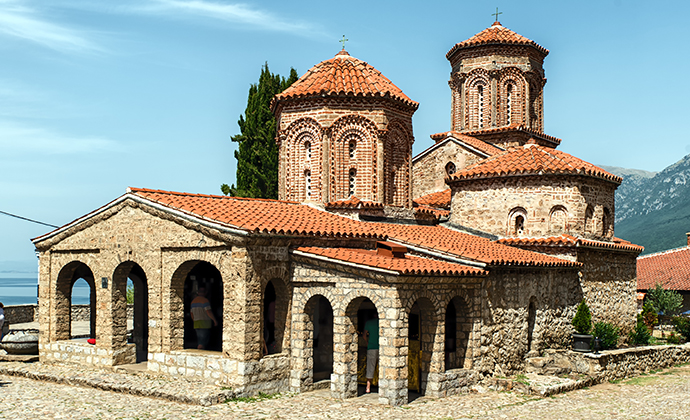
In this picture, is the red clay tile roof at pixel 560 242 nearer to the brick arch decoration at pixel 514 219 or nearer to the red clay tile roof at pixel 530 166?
the brick arch decoration at pixel 514 219

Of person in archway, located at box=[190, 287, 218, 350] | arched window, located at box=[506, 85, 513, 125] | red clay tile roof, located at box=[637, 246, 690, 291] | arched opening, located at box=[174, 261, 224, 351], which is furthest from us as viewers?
red clay tile roof, located at box=[637, 246, 690, 291]

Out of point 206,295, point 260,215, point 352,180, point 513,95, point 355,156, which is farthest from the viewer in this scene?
point 513,95

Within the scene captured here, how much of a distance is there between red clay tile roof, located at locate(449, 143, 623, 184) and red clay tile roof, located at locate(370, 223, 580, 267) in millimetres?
1912

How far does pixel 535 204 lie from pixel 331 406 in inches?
355

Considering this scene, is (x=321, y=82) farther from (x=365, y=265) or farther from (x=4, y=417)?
(x=4, y=417)

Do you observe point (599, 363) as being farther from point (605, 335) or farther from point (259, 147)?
point (259, 147)

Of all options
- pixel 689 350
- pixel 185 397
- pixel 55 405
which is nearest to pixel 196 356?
pixel 185 397

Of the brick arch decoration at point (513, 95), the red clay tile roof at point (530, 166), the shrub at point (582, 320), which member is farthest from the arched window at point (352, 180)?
the brick arch decoration at point (513, 95)

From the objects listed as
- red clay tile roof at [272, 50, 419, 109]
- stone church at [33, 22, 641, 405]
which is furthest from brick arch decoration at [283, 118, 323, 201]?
red clay tile roof at [272, 50, 419, 109]

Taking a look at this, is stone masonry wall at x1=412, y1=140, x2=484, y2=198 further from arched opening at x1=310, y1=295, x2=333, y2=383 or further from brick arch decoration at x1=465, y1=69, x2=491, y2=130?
arched opening at x1=310, y1=295, x2=333, y2=383

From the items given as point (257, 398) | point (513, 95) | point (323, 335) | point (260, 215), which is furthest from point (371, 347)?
point (513, 95)

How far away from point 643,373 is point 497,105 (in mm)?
11387

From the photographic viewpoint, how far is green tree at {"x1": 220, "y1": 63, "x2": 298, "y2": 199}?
27.0 meters

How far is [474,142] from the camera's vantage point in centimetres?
2253
